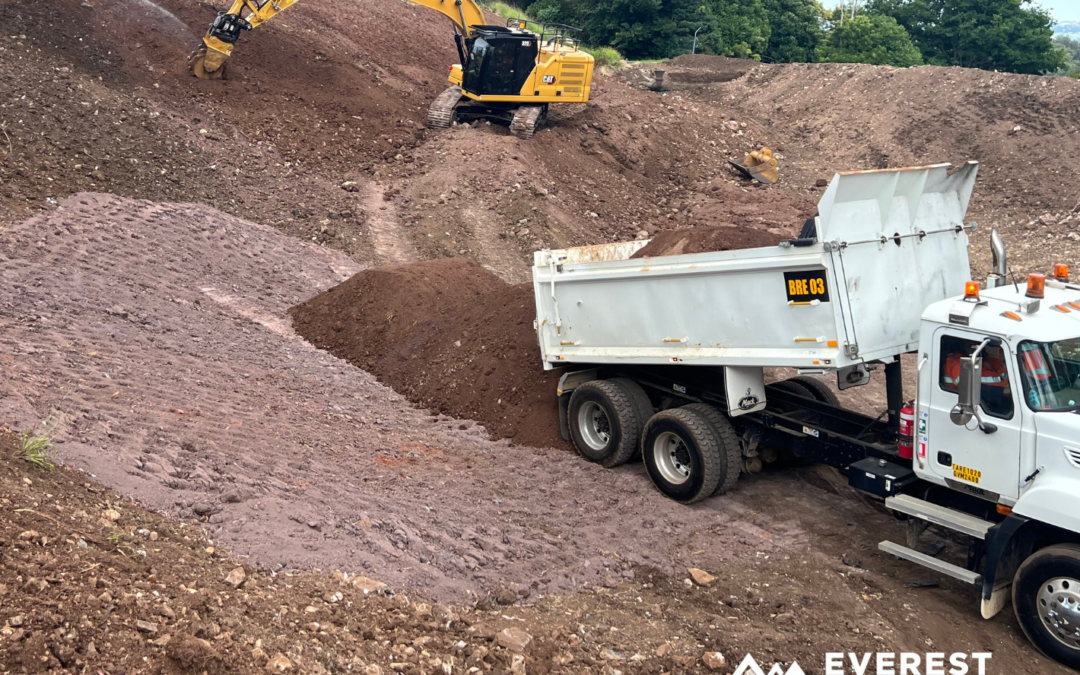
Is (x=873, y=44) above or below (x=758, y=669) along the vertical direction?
above

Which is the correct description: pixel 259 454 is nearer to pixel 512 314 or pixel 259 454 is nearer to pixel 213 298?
pixel 512 314

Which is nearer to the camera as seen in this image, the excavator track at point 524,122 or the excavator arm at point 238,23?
the excavator arm at point 238,23

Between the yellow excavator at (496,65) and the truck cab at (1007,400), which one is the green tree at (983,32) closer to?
the yellow excavator at (496,65)

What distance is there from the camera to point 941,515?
6.40m

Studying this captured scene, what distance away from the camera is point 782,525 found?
25.5 ft

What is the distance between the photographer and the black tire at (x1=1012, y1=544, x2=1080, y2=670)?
223 inches

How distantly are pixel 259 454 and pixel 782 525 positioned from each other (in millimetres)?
4604

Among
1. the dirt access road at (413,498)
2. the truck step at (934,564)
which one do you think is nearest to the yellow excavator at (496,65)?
the dirt access road at (413,498)

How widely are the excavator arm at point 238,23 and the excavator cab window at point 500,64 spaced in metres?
0.70

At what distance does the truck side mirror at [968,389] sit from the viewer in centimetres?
590

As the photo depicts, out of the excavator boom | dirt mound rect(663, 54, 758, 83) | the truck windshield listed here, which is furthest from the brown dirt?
dirt mound rect(663, 54, 758, 83)

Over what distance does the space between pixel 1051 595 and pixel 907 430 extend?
1.50 metres

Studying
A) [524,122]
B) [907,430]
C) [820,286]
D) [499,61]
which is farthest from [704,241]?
[499,61]

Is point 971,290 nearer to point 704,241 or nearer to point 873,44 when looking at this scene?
point 704,241
